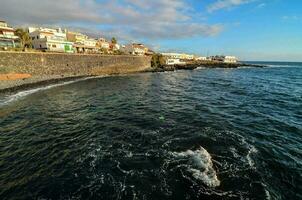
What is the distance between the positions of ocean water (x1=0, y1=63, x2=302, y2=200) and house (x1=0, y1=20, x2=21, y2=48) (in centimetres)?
4569

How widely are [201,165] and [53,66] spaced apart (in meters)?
60.8

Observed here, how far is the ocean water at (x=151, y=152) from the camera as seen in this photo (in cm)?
1195

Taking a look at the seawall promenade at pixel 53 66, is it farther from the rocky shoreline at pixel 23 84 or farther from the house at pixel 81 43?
the house at pixel 81 43

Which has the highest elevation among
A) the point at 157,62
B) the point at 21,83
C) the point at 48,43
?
the point at 48,43

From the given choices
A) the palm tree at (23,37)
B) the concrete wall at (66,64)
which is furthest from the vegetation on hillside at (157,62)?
the palm tree at (23,37)

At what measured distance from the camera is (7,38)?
6619 centimetres

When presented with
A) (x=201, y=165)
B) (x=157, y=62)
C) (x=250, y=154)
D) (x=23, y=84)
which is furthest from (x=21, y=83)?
(x=157, y=62)

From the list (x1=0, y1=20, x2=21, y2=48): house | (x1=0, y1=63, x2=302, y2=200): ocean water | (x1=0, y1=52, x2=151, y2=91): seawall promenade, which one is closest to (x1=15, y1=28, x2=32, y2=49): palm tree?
(x1=0, y1=20, x2=21, y2=48): house

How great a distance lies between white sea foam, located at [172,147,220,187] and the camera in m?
12.4

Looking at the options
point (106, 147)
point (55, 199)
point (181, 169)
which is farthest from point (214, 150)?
point (55, 199)

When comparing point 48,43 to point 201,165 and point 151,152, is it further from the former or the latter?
point 201,165

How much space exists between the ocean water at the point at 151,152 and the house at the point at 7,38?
45691 mm

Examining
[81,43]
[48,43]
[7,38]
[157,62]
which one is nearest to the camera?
[7,38]

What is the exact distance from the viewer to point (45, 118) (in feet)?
83.1
